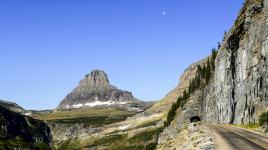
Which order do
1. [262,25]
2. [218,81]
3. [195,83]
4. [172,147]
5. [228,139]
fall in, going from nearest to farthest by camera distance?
[228,139] → [172,147] → [262,25] → [218,81] → [195,83]

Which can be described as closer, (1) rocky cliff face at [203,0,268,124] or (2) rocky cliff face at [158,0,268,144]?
(2) rocky cliff face at [158,0,268,144]

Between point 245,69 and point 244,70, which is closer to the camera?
point 245,69

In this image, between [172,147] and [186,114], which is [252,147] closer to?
[172,147]

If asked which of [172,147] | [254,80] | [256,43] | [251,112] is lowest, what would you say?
[172,147]

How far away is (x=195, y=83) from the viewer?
19488 cm

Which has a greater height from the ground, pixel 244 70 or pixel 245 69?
pixel 245 69

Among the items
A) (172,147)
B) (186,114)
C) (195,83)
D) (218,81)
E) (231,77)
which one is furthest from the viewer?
(195,83)

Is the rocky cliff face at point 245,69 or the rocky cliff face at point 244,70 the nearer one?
the rocky cliff face at point 244,70

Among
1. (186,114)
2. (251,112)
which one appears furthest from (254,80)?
(186,114)

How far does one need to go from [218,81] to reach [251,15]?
29128mm

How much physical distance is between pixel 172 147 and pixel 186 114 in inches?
4551

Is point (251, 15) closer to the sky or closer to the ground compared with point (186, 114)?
closer to the sky

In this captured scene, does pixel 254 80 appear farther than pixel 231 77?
No

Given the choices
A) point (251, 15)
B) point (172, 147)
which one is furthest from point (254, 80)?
point (172, 147)
